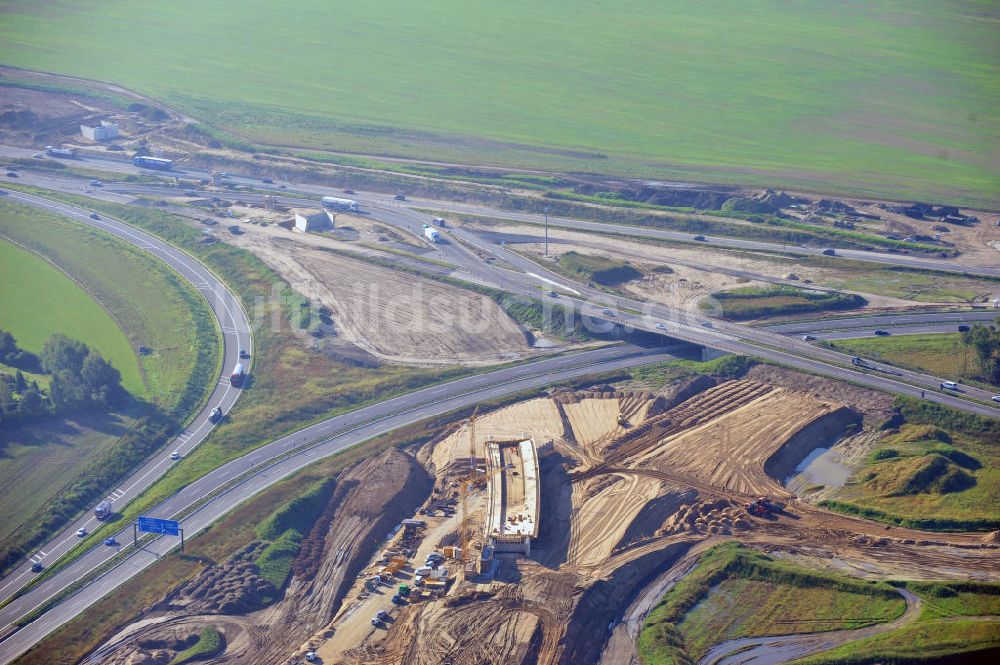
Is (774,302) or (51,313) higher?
(774,302)

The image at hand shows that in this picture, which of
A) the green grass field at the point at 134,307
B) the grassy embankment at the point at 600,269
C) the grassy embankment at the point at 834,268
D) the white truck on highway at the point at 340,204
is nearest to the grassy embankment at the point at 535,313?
the grassy embankment at the point at 600,269

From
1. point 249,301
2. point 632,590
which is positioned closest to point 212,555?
point 632,590

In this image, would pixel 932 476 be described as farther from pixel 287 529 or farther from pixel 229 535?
pixel 229 535

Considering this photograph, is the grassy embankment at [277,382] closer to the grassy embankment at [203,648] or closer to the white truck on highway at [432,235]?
the grassy embankment at [203,648]

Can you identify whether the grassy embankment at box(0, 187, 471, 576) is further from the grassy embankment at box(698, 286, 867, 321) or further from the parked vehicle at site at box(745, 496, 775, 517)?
the parked vehicle at site at box(745, 496, 775, 517)

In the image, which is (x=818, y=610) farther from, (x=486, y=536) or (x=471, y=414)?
(x=471, y=414)

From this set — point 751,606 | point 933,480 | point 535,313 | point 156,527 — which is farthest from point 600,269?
point 156,527
